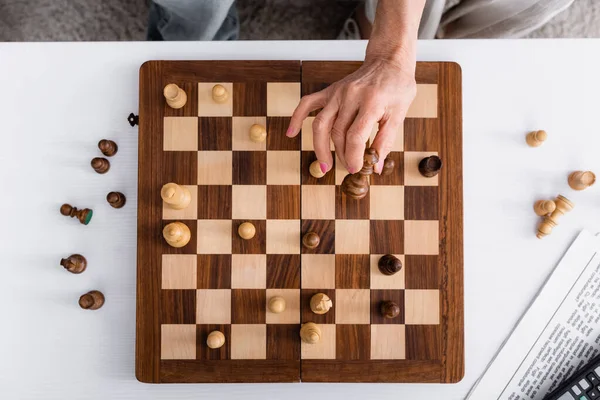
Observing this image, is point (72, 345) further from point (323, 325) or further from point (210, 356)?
point (323, 325)

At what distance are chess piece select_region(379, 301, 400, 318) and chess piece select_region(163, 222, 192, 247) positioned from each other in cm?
53

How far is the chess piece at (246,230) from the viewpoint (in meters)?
1.14

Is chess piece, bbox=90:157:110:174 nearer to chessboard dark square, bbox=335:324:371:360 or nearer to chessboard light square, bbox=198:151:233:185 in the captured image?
chessboard light square, bbox=198:151:233:185

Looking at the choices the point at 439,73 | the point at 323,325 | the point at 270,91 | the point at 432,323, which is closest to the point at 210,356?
the point at 323,325

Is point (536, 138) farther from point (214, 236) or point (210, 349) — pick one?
point (210, 349)

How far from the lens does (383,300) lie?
3.87 ft

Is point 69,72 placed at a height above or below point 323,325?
above

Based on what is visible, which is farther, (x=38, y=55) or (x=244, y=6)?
(x=244, y=6)

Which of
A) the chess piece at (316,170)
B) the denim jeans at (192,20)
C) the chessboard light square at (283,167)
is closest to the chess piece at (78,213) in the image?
the chessboard light square at (283,167)

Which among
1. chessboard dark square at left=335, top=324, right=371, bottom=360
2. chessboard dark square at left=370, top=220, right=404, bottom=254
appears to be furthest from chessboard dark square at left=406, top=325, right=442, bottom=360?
chessboard dark square at left=370, top=220, right=404, bottom=254

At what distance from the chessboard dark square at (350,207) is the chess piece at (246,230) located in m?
0.22

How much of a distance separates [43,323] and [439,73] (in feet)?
4.08

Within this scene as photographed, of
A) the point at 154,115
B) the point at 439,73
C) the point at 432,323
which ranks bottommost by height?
the point at 432,323

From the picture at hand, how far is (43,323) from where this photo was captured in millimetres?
1206
